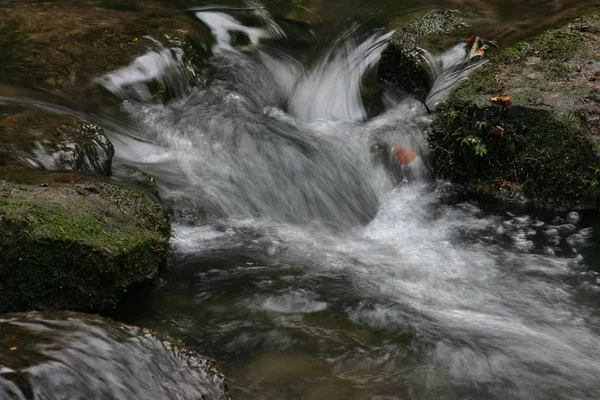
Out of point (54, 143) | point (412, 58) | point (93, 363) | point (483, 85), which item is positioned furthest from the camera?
point (412, 58)

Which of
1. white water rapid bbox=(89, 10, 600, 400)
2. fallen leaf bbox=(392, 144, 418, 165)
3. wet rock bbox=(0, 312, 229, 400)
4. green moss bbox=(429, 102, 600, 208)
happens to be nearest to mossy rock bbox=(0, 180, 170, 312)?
white water rapid bbox=(89, 10, 600, 400)

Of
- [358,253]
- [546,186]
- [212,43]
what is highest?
[212,43]

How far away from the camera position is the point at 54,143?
5.34 meters

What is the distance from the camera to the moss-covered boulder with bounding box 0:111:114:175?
A: 5148mm

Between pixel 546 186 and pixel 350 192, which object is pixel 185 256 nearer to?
pixel 350 192

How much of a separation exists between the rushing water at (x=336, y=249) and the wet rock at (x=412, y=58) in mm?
191

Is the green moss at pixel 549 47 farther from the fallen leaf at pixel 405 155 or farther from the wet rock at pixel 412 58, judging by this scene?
the fallen leaf at pixel 405 155

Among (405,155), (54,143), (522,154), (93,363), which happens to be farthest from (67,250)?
(522,154)

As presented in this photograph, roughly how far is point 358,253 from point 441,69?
2903 millimetres

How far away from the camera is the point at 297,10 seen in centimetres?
927

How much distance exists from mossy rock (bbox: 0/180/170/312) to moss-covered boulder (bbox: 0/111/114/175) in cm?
83

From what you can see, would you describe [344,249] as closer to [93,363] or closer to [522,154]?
[522,154]

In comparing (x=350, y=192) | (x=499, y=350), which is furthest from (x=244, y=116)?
(x=499, y=350)

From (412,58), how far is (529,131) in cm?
191
